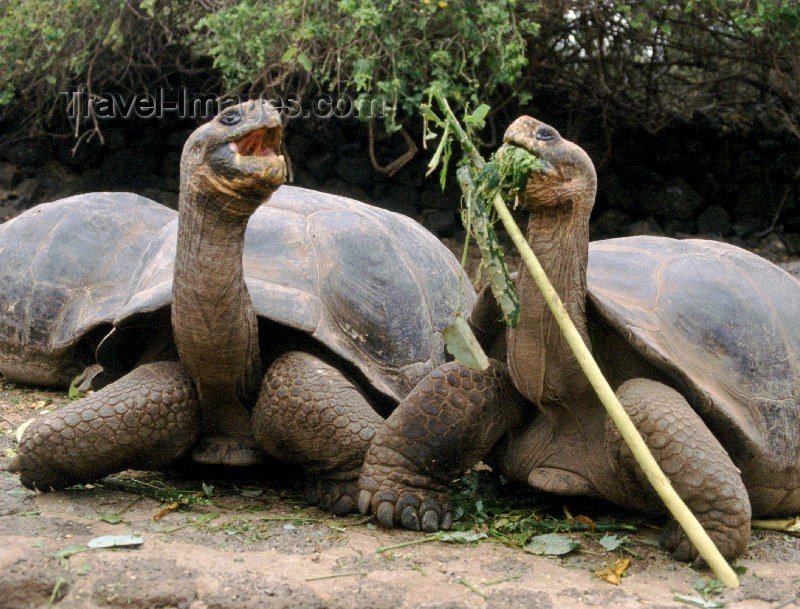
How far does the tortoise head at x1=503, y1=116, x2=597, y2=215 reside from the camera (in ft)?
8.53

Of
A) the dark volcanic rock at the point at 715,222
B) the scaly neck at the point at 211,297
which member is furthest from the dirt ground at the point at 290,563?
the dark volcanic rock at the point at 715,222

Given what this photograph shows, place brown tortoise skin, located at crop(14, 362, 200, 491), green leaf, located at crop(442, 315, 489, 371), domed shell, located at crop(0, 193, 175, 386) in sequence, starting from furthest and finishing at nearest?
domed shell, located at crop(0, 193, 175, 386)
brown tortoise skin, located at crop(14, 362, 200, 491)
green leaf, located at crop(442, 315, 489, 371)

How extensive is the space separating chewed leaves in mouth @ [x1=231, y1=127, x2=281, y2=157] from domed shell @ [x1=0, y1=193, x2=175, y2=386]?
78.3 inches

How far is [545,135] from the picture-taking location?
2617mm

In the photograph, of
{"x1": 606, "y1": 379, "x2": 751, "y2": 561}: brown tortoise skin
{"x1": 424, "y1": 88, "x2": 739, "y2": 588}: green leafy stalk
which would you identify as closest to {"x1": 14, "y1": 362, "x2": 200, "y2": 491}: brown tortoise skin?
{"x1": 424, "y1": 88, "x2": 739, "y2": 588}: green leafy stalk

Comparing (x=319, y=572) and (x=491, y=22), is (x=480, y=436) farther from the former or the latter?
(x=491, y=22)

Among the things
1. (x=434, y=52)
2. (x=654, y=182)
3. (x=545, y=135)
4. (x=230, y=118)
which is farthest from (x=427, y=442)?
(x=654, y=182)

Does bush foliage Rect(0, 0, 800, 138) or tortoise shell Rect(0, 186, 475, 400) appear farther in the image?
bush foliage Rect(0, 0, 800, 138)

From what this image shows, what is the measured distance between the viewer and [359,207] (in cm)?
409

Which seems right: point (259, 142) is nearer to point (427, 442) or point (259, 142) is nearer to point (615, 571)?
point (427, 442)

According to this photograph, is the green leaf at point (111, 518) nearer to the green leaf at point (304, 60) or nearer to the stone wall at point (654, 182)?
the green leaf at point (304, 60)

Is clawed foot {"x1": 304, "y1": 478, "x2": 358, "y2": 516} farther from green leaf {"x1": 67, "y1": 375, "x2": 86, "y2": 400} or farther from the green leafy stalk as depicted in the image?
green leaf {"x1": 67, "y1": 375, "x2": 86, "y2": 400}

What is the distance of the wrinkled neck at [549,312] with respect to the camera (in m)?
2.73

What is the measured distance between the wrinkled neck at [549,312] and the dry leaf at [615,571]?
520 millimetres
